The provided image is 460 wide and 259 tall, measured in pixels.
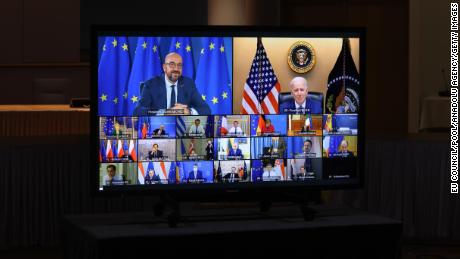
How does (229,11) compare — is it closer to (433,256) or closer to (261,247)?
(433,256)

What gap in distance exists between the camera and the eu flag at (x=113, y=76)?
3.34 meters

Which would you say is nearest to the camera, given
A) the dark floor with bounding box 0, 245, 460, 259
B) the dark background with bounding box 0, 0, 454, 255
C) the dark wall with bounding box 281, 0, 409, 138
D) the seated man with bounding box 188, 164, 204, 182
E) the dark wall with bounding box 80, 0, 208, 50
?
the seated man with bounding box 188, 164, 204, 182

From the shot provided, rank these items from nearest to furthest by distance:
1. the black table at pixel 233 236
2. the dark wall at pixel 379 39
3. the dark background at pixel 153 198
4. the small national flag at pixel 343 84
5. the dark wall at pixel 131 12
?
the black table at pixel 233 236 < the small national flag at pixel 343 84 < the dark background at pixel 153 198 < the dark wall at pixel 379 39 < the dark wall at pixel 131 12

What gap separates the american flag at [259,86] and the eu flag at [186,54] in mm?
230

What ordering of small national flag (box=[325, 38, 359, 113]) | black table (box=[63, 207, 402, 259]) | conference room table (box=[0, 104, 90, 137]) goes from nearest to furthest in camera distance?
black table (box=[63, 207, 402, 259]), small national flag (box=[325, 38, 359, 113]), conference room table (box=[0, 104, 90, 137])

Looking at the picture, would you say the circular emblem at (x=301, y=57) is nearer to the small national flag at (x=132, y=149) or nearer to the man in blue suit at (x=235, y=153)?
the man in blue suit at (x=235, y=153)

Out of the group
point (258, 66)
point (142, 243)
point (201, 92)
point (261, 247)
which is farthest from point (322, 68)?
point (142, 243)

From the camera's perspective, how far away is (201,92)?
3.42 m

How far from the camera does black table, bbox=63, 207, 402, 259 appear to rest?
3.19 m

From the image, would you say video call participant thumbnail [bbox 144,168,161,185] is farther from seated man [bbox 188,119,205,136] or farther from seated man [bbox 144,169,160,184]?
seated man [bbox 188,119,205,136]

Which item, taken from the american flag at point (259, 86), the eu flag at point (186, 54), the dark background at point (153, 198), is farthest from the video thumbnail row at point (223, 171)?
the dark background at point (153, 198)

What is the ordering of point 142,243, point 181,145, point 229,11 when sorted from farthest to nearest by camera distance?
1. point 229,11
2. point 181,145
3. point 142,243

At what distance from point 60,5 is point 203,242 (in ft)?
26.7

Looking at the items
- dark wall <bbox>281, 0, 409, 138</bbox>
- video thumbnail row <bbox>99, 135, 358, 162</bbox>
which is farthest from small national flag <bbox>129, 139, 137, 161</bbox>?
dark wall <bbox>281, 0, 409, 138</bbox>
